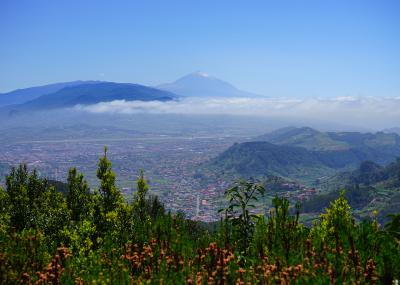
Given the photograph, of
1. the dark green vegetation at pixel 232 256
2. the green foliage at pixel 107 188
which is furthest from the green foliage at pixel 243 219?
the green foliage at pixel 107 188

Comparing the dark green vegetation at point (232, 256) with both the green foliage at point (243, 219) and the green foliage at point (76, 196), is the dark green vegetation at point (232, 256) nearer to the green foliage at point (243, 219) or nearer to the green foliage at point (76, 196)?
the green foliage at point (243, 219)

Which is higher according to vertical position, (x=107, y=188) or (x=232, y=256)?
(x=232, y=256)

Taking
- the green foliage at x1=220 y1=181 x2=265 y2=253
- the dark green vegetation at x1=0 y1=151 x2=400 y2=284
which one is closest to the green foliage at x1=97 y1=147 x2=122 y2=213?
the dark green vegetation at x1=0 y1=151 x2=400 y2=284

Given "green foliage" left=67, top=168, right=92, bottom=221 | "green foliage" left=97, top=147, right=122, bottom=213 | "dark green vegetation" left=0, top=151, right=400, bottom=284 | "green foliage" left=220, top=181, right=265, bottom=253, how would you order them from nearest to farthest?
"dark green vegetation" left=0, top=151, right=400, bottom=284
"green foliage" left=220, top=181, right=265, bottom=253
"green foliage" left=97, top=147, right=122, bottom=213
"green foliage" left=67, top=168, right=92, bottom=221

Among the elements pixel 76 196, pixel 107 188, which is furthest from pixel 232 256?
pixel 76 196

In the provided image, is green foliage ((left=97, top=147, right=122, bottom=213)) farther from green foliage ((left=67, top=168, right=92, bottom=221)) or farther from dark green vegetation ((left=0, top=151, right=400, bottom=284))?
dark green vegetation ((left=0, top=151, right=400, bottom=284))

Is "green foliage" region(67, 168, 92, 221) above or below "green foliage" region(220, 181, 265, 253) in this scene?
below

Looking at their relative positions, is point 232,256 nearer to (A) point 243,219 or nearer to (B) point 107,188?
(A) point 243,219

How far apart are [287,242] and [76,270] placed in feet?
15.9

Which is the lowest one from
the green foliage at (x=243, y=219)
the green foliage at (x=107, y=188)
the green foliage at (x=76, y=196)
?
the green foliage at (x=76, y=196)

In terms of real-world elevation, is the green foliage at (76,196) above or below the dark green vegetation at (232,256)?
below

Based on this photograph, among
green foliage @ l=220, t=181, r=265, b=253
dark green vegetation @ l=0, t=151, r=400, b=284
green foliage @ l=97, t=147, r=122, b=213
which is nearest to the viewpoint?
dark green vegetation @ l=0, t=151, r=400, b=284

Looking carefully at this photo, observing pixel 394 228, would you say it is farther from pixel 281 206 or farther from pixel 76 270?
pixel 76 270

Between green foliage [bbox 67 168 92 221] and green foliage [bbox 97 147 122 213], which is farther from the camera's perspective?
green foliage [bbox 67 168 92 221]
